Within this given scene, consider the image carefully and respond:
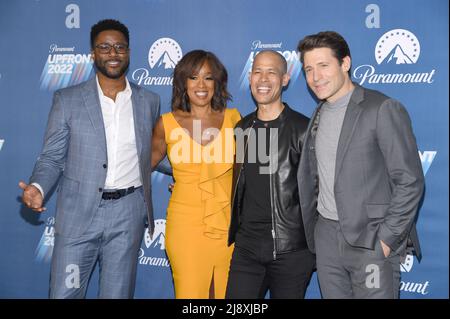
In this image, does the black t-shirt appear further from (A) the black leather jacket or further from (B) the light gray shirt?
(B) the light gray shirt

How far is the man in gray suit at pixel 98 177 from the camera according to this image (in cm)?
299

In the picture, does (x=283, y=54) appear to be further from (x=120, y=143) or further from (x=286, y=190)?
(x=120, y=143)

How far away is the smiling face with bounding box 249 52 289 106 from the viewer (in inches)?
113

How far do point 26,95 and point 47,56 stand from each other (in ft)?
1.27

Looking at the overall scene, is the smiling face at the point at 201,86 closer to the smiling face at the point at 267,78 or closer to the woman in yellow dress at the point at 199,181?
the woman in yellow dress at the point at 199,181

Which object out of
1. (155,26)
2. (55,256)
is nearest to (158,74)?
(155,26)

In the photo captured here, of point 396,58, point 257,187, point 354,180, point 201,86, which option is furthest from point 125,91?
point 396,58

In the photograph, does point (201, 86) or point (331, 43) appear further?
point (201, 86)

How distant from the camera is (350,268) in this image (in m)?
2.59

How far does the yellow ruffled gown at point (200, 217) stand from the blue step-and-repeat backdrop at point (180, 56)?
0.89 meters

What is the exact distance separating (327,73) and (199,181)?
1.02 meters

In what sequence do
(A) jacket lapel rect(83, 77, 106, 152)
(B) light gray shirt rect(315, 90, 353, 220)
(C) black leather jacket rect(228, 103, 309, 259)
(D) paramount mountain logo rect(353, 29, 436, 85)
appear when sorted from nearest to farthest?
(B) light gray shirt rect(315, 90, 353, 220) < (C) black leather jacket rect(228, 103, 309, 259) < (A) jacket lapel rect(83, 77, 106, 152) < (D) paramount mountain logo rect(353, 29, 436, 85)

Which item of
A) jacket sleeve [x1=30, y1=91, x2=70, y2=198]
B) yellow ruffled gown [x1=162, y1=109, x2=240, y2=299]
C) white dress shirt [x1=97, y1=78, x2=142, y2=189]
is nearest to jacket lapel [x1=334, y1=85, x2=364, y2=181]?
yellow ruffled gown [x1=162, y1=109, x2=240, y2=299]

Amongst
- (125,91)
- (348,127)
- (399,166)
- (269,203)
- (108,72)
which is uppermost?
(108,72)
